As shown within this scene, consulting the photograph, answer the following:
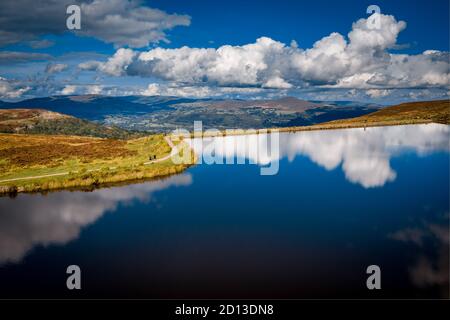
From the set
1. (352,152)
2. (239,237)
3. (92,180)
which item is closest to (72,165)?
(92,180)

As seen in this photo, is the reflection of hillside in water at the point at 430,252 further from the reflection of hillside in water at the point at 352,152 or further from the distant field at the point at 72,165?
the distant field at the point at 72,165

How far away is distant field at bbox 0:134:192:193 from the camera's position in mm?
53125

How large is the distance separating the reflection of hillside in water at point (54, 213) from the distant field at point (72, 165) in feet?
14.2

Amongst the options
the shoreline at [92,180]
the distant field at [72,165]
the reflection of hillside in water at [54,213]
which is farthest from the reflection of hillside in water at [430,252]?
the distant field at [72,165]

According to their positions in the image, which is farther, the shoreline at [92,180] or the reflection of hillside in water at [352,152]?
the reflection of hillside in water at [352,152]

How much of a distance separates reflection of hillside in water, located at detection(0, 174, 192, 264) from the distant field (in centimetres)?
432

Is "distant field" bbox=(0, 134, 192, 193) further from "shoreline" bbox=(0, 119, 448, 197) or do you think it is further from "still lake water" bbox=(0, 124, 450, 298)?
"still lake water" bbox=(0, 124, 450, 298)

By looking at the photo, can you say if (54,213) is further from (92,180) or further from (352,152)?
(352,152)

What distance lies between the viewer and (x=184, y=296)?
→ 21.9 metres

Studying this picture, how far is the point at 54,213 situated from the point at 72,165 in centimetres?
2768

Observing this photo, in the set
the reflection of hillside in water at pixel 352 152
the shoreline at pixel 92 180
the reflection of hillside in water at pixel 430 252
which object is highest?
the reflection of hillside in water at pixel 352 152

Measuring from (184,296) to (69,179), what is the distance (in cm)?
3798

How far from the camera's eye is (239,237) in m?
30.9

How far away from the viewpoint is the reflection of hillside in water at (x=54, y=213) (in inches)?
1251
